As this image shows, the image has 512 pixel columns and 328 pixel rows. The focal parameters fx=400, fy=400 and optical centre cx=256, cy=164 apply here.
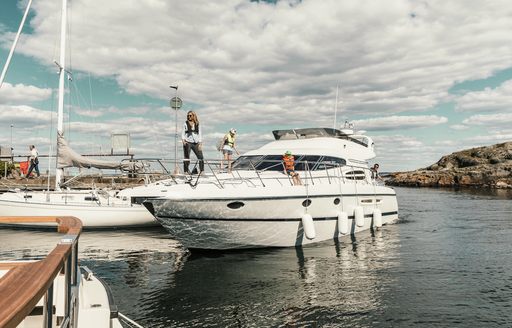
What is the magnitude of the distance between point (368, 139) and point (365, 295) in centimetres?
1147

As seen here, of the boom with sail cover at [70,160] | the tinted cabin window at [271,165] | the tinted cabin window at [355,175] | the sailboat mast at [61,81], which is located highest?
the sailboat mast at [61,81]

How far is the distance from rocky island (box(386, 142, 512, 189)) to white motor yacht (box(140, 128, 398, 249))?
43063mm

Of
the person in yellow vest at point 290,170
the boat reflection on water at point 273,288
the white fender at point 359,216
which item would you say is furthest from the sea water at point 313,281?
the person in yellow vest at point 290,170

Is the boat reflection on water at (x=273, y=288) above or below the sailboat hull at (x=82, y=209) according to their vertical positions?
below

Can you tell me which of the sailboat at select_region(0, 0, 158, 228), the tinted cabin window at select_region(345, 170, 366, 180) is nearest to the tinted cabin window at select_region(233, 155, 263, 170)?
the tinted cabin window at select_region(345, 170, 366, 180)

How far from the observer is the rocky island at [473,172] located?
2157 inches

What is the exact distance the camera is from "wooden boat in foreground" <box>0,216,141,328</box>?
1554mm

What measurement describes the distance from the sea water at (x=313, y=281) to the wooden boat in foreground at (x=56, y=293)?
2.30 meters

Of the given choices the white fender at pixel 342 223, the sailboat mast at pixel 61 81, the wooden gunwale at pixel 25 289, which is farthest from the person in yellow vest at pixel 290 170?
the sailboat mast at pixel 61 81

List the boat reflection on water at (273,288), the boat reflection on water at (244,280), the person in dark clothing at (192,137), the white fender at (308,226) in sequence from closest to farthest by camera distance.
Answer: the boat reflection on water at (273,288) < the boat reflection on water at (244,280) < the white fender at (308,226) < the person in dark clothing at (192,137)

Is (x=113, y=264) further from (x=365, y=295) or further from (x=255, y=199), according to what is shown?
(x=365, y=295)

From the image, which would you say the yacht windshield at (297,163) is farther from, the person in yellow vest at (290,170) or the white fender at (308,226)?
the white fender at (308,226)

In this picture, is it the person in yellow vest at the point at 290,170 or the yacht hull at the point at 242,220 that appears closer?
the yacht hull at the point at 242,220

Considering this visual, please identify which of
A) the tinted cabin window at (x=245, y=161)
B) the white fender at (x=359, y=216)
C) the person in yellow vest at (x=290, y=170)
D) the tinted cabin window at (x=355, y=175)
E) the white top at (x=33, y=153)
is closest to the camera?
the person in yellow vest at (x=290, y=170)
